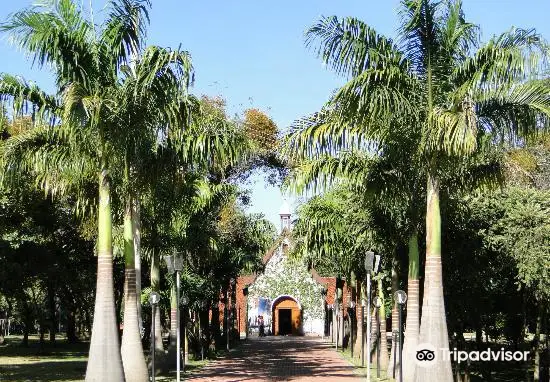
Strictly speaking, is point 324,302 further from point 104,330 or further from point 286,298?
point 104,330

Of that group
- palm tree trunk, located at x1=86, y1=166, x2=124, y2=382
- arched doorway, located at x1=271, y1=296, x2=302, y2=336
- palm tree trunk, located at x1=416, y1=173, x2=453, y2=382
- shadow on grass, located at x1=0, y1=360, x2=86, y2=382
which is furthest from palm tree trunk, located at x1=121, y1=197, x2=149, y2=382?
arched doorway, located at x1=271, y1=296, x2=302, y2=336

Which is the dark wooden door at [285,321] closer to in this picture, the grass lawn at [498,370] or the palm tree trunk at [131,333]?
the grass lawn at [498,370]

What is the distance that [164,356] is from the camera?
84.7 ft

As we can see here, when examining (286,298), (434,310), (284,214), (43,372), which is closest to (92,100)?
(434,310)

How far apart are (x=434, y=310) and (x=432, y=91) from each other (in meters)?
4.53

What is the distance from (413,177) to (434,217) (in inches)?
86.1

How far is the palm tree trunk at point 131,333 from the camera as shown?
59.5 ft

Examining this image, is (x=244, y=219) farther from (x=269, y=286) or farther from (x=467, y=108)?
(x=269, y=286)

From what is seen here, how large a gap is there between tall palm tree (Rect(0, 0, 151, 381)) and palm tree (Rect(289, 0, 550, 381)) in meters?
3.93

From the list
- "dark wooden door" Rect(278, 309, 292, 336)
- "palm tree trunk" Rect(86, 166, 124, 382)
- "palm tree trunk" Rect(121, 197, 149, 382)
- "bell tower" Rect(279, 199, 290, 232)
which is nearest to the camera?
"palm tree trunk" Rect(86, 166, 124, 382)

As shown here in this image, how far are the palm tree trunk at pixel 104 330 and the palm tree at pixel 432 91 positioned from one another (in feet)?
14.5

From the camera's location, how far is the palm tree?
50.6 ft

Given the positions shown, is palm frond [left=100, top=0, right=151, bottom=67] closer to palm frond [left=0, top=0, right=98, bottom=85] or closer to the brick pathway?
palm frond [left=0, top=0, right=98, bottom=85]

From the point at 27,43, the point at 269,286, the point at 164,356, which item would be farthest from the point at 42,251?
the point at 269,286
